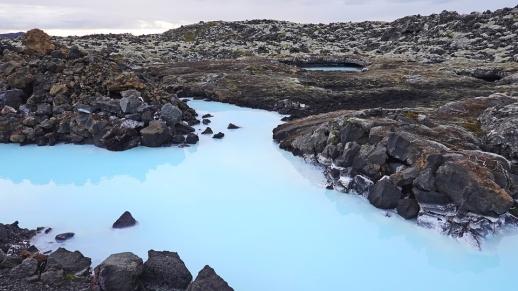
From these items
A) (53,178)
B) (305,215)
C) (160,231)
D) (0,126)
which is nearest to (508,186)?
(305,215)

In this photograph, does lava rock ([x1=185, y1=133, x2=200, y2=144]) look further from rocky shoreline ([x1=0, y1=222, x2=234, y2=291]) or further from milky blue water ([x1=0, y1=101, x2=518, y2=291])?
rocky shoreline ([x1=0, y1=222, x2=234, y2=291])

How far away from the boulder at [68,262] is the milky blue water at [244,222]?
907 mm

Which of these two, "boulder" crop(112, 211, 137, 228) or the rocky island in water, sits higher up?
the rocky island in water

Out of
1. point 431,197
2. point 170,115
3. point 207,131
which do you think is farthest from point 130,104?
point 431,197

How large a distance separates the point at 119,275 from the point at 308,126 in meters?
16.5

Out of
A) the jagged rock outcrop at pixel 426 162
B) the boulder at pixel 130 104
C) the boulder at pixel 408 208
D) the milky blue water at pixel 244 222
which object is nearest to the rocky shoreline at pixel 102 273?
the milky blue water at pixel 244 222

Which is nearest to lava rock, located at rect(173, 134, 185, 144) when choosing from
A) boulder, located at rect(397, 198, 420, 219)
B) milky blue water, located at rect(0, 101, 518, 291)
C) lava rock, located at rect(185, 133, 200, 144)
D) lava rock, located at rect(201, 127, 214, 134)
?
lava rock, located at rect(185, 133, 200, 144)

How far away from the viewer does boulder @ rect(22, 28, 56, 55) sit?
111 ft

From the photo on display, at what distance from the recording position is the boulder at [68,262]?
11336mm

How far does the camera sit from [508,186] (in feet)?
51.7

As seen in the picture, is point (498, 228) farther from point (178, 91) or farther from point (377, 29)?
point (377, 29)

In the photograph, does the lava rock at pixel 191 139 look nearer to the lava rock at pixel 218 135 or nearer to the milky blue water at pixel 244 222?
the lava rock at pixel 218 135

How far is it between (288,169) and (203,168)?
12.9 ft

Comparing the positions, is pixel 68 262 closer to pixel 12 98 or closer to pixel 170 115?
pixel 170 115
